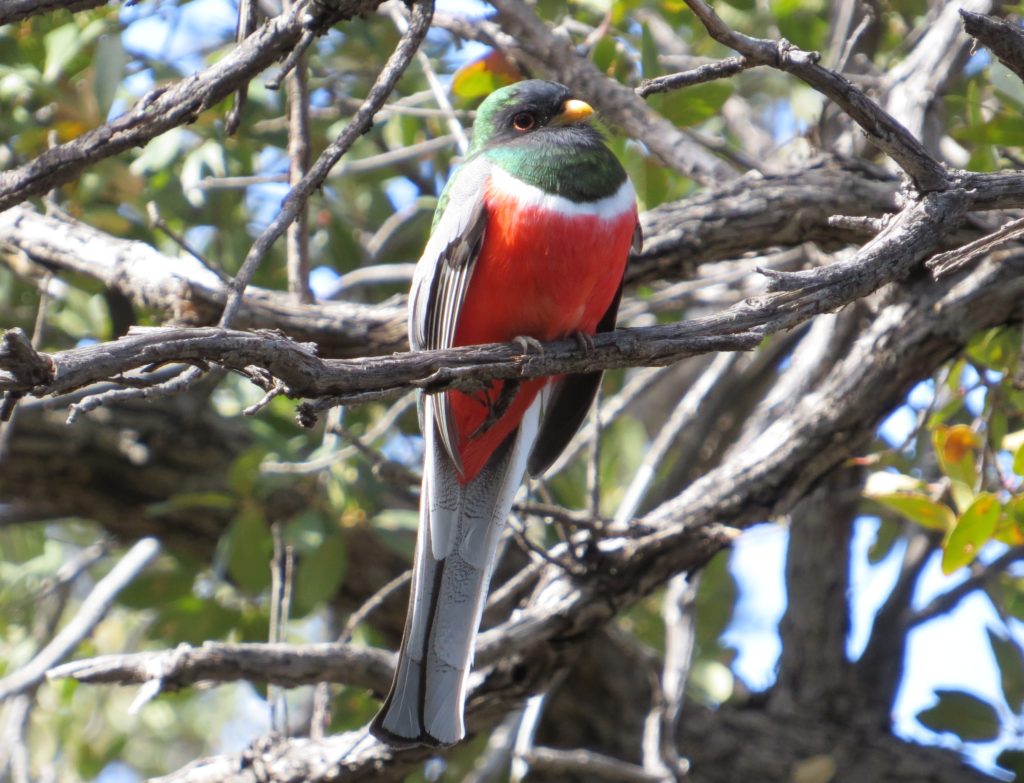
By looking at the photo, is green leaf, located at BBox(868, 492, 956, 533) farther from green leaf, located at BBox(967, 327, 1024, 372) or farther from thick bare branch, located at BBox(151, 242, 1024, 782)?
green leaf, located at BBox(967, 327, 1024, 372)

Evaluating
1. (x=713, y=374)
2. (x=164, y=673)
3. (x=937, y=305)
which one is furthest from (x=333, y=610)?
(x=937, y=305)

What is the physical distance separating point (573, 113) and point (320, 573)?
1.79 metres

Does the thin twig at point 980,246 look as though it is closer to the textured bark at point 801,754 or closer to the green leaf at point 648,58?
the green leaf at point 648,58

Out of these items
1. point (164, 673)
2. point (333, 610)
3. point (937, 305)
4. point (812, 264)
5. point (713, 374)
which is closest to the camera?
point (164, 673)

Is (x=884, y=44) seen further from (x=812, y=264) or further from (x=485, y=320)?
(x=485, y=320)

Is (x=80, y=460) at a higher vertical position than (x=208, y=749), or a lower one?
higher

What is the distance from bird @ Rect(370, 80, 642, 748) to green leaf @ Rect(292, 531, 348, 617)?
3.11ft

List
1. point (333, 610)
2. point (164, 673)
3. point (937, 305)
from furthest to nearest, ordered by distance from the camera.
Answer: point (333, 610) → point (937, 305) → point (164, 673)

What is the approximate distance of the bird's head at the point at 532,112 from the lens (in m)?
3.46

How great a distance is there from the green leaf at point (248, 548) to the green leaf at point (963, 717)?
96.0 inches

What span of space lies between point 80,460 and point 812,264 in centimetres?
289

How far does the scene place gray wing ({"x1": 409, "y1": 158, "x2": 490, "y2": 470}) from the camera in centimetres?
304

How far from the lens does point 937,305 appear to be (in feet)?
11.3

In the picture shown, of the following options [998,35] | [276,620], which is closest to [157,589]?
[276,620]
